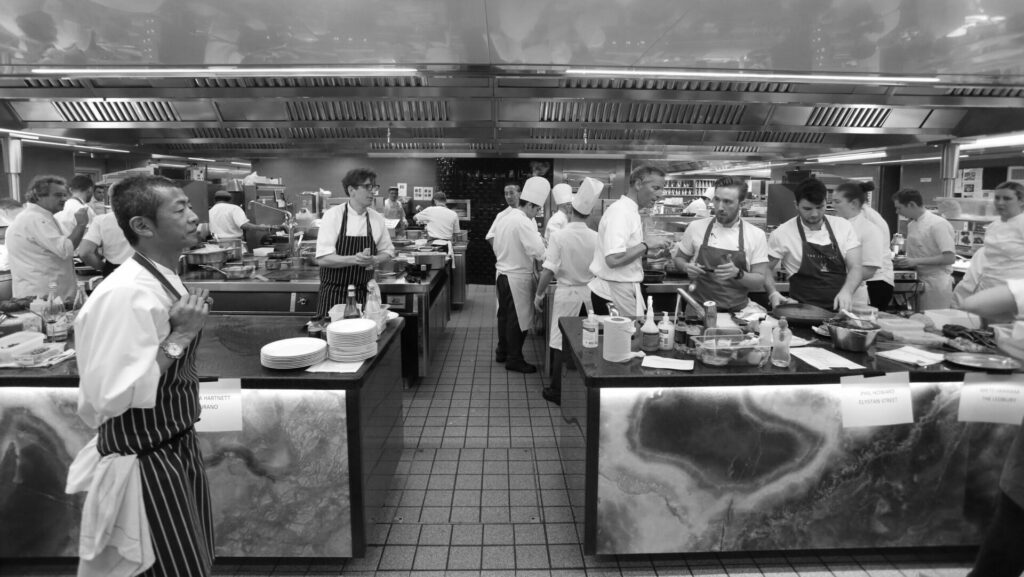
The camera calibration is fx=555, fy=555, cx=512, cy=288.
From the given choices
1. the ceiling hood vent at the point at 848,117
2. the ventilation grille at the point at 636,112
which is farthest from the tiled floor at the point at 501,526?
the ceiling hood vent at the point at 848,117

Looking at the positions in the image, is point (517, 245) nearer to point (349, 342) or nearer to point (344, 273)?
point (344, 273)

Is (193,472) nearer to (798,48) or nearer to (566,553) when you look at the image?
(566,553)

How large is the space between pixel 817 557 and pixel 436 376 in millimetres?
3331

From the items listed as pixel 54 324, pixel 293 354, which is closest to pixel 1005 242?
pixel 293 354

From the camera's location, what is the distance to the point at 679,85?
3.97 m

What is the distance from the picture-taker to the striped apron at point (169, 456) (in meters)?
1.47

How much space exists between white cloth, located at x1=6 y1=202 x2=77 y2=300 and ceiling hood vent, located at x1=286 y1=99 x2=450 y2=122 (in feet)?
6.73

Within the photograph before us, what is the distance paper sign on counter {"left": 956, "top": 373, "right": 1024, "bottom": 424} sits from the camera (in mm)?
2273

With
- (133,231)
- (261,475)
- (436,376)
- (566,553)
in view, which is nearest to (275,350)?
(261,475)

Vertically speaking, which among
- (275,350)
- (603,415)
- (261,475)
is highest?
(275,350)

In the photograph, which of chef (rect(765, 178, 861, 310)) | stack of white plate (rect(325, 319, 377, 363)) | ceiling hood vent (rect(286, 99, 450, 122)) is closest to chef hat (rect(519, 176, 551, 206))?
ceiling hood vent (rect(286, 99, 450, 122))

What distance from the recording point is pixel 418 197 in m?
10.6

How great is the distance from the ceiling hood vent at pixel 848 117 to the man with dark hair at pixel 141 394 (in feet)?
17.4

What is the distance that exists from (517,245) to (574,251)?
1.06m
